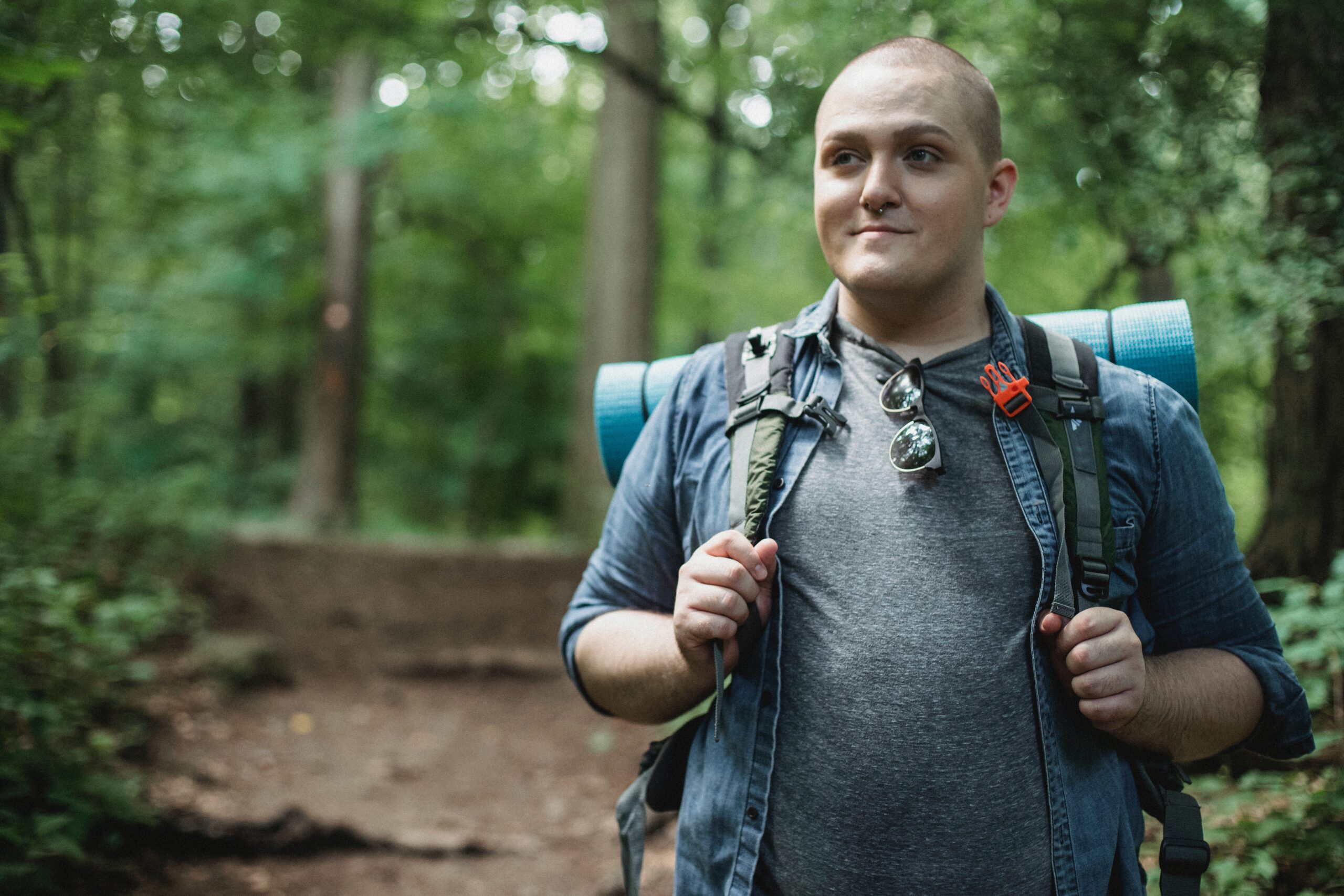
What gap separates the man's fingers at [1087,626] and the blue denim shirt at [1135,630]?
0.21 ft

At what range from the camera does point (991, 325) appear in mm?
1867

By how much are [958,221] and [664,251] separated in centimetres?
1204

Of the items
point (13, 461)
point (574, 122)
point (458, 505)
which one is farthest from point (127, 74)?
point (458, 505)

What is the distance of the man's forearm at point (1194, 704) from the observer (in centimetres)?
161

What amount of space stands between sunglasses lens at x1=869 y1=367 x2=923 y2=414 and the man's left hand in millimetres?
456

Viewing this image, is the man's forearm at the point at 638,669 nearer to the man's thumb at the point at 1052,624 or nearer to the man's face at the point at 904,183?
the man's thumb at the point at 1052,624

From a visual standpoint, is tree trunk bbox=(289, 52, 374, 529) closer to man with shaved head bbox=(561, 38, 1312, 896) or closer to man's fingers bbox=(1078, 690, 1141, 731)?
man with shaved head bbox=(561, 38, 1312, 896)

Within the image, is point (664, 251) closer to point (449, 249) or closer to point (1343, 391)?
point (449, 249)

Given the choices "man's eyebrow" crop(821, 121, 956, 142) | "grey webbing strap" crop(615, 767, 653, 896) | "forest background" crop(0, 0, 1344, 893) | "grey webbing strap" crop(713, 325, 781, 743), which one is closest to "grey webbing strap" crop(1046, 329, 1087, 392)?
"man's eyebrow" crop(821, 121, 956, 142)

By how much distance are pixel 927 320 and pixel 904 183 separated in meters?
0.27

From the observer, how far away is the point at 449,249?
48.8ft

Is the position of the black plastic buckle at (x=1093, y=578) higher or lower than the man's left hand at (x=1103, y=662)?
higher

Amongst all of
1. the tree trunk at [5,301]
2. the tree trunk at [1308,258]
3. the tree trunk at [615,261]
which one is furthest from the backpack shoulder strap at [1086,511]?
the tree trunk at [615,261]

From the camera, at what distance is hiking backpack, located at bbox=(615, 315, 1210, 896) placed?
5.24ft
